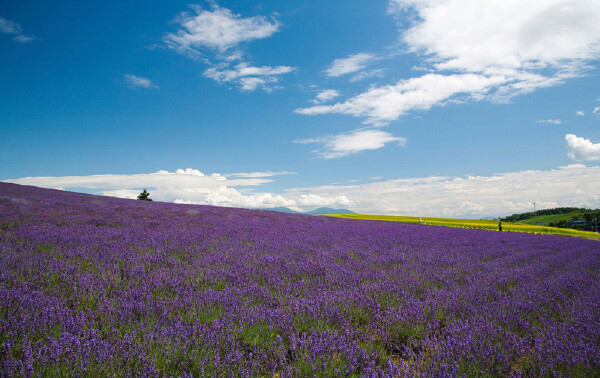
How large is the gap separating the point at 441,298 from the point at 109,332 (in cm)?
312

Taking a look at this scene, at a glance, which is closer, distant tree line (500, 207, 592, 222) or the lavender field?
the lavender field

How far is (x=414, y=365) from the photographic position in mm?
1877

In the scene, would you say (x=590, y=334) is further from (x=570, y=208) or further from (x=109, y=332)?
(x=570, y=208)

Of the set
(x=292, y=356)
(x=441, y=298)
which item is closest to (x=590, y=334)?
(x=441, y=298)

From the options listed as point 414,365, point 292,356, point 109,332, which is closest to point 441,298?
point 414,365

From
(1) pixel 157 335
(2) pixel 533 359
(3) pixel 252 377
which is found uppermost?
(1) pixel 157 335

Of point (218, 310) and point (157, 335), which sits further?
point (218, 310)

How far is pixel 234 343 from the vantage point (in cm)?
194

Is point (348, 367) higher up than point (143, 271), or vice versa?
point (143, 271)

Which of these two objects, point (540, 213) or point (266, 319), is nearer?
point (266, 319)

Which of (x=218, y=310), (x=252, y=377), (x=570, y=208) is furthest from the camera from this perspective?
(x=570, y=208)

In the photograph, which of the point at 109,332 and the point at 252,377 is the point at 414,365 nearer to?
the point at 252,377

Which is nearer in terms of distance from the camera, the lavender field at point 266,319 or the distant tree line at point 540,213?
the lavender field at point 266,319

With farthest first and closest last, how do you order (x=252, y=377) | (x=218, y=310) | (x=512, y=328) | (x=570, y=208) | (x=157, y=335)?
1. (x=570, y=208)
2. (x=512, y=328)
3. (x=218, y=310)
4. (x=157, y=335)
5. (x=252, y=377)
